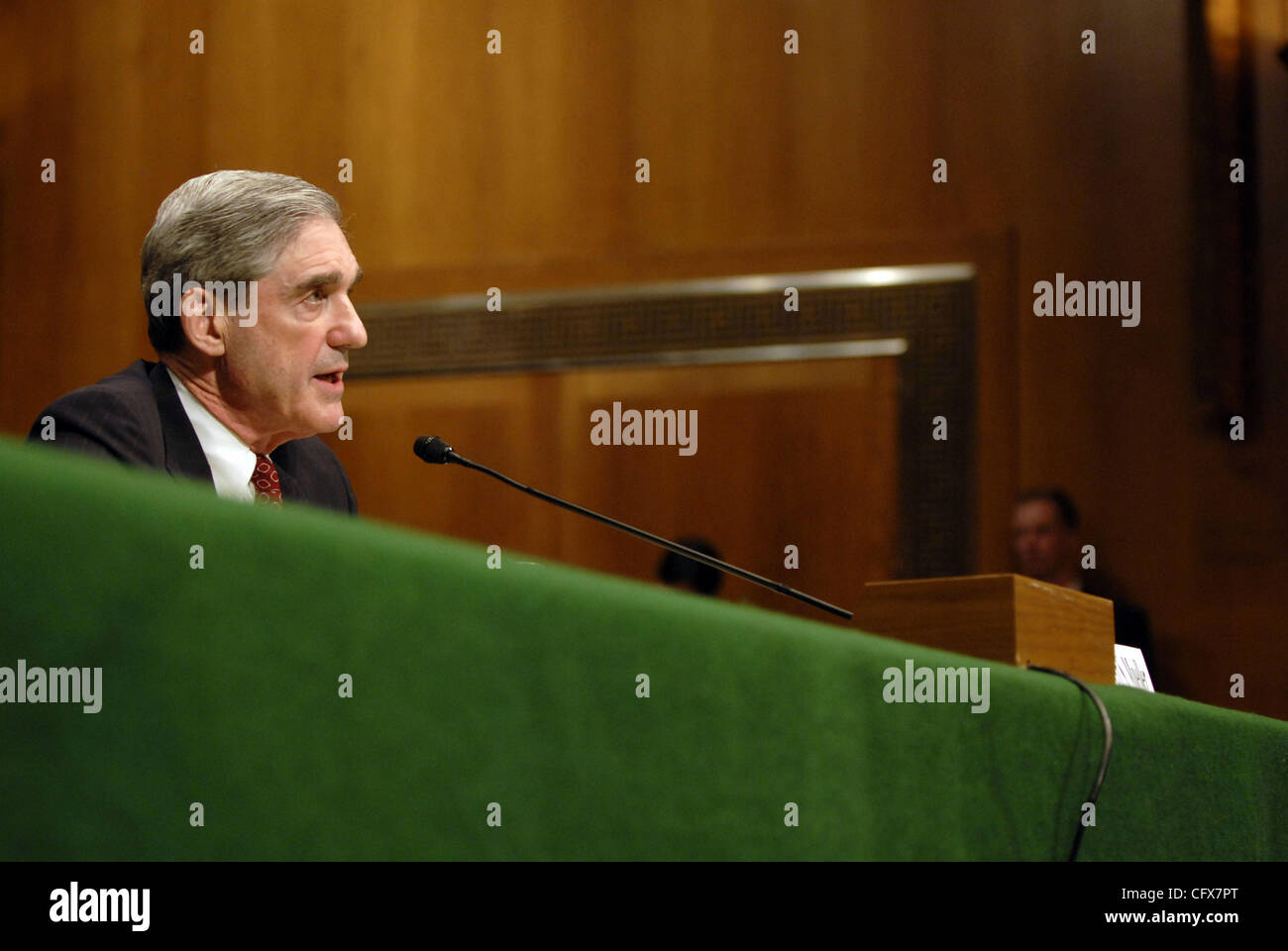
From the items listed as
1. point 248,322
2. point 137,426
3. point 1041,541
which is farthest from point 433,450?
point 1041,541

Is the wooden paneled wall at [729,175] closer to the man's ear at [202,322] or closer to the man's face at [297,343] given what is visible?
the man's face at [297,343]

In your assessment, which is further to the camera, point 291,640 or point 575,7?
point 575,7

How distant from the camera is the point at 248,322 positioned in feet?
6.81

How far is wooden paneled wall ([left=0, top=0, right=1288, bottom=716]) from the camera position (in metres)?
4.98

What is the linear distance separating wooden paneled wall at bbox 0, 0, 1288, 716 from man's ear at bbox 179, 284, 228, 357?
349cm

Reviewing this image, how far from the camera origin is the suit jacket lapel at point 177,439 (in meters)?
1.87

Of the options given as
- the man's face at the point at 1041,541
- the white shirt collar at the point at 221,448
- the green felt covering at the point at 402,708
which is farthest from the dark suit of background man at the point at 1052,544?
the green felt covering at the point at 402,708

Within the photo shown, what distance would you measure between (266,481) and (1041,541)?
3.28 meters

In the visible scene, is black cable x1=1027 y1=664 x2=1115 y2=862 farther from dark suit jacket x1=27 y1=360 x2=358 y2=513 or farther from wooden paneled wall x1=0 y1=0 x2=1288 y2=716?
wooden paneled wall x1=0 y1=0 x2=1288 y2=716

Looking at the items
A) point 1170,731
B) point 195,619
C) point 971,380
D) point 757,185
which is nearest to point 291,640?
point 195,619

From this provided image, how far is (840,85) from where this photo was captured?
5.43 m

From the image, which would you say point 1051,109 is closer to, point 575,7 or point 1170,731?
point 575,7

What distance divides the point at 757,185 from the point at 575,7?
1078mm
